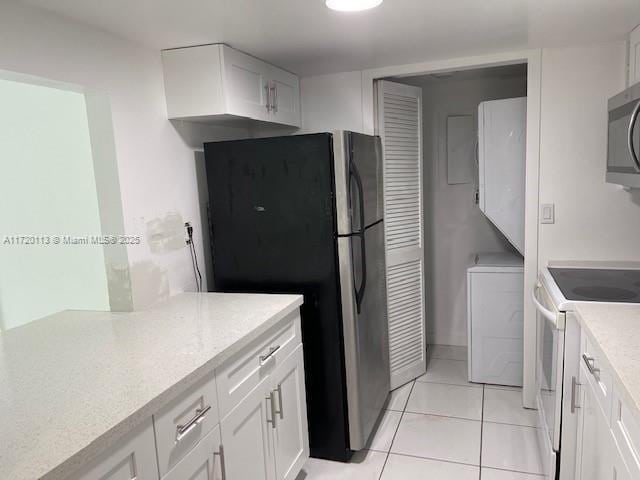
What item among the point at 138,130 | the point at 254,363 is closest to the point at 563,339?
the point at 254,363

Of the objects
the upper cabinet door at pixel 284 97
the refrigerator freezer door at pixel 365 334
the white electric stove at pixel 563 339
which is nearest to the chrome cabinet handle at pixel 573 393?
the white electric stove at pixel 563 339

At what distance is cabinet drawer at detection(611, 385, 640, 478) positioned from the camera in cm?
116

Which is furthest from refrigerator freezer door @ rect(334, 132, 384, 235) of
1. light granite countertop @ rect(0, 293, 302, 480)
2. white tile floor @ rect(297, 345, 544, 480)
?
white tile floor @ rect(297, 345, 544, 480)

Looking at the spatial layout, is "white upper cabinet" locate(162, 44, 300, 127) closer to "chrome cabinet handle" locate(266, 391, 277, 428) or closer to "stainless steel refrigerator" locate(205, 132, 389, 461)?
"stainless steel refrigerator" locate(205, 132, 389, 461)

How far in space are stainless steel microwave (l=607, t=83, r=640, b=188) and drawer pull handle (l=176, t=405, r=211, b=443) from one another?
1649 millimetres

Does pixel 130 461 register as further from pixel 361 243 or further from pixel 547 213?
pixel 547 213

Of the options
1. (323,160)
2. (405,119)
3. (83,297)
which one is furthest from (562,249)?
(83,297)

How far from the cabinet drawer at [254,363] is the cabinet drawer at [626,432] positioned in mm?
1147

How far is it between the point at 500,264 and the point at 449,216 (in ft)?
2.43

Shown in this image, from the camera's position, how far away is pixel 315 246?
223 centimetres

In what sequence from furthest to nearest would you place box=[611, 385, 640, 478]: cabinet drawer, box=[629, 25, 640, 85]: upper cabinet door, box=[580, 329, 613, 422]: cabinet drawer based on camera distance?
1. box=[629, 25, 640, 85]: upper cabinet door
2. box=[580, 329, 613, 422]: cabinet drawer
3. box=[611, 385, 640, 478]: cabinet drawer

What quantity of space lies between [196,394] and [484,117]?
2313 millimetres

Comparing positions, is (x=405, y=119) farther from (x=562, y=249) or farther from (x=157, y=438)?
(x=157, y=438)

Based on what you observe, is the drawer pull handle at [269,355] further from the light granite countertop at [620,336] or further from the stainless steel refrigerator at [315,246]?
the light granite countertop at [620,336]
